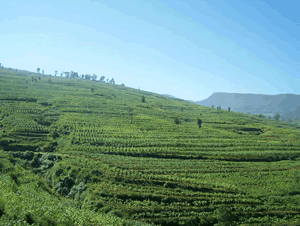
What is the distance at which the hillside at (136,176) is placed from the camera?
110ft

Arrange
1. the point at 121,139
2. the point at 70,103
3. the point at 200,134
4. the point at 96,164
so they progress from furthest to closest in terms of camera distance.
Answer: the point at 70,103, the point at 200,134, the point at 121,139, the point at 96,164

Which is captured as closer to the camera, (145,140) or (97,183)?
(97,183)

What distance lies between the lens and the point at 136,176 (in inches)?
1842

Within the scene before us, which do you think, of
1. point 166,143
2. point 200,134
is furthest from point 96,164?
point 200,134

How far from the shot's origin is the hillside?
33.7m

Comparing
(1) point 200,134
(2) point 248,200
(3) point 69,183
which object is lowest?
(3) point 69,183

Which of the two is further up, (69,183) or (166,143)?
(166,143)

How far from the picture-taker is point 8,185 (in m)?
32.9

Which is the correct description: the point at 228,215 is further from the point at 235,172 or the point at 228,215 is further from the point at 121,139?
the point at 121,139

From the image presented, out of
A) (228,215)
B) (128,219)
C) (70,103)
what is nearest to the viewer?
(128,219)

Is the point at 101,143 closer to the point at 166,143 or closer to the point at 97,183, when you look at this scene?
the point at 166,143

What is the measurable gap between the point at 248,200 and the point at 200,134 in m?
49.9

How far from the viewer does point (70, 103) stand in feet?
416

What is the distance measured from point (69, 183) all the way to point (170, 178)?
22172 mm
